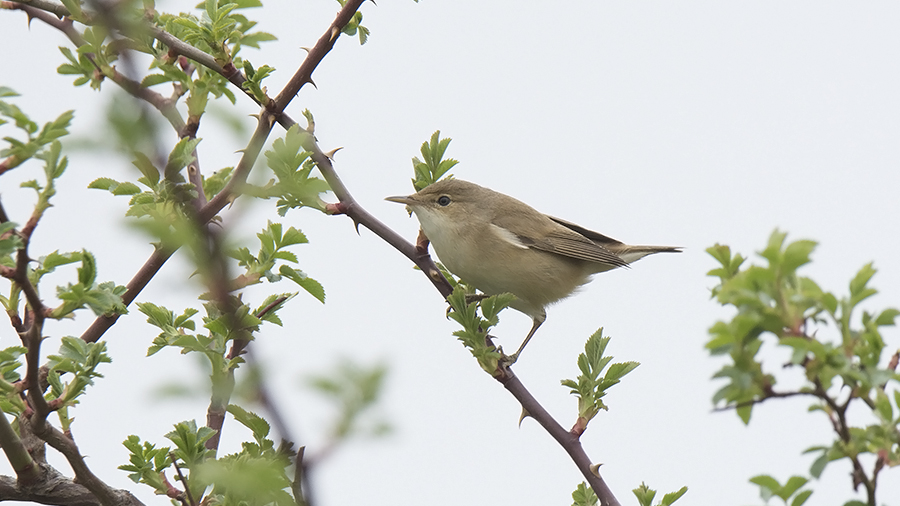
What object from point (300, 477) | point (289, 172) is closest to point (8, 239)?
point (289, 172)

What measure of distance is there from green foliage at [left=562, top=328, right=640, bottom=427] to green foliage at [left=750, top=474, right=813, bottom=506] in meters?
1.47

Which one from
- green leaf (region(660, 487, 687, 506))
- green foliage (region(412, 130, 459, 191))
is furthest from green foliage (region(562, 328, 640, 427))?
green foliage (region(412, 130, 459, 191))

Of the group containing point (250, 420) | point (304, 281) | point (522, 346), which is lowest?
point (250, 420)

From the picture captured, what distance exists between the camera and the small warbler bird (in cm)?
476

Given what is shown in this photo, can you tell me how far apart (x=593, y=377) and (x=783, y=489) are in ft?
5.27

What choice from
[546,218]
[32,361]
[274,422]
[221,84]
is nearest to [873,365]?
[274,422]

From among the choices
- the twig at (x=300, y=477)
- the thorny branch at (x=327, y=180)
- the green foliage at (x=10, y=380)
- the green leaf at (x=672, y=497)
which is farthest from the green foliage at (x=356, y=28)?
the twig at (x=300, y=477)

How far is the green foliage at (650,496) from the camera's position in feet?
8.87

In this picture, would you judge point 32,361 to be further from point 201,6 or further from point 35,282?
point 201,6

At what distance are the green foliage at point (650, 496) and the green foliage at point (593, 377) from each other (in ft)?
1.30

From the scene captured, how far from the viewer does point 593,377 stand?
3.13 metres

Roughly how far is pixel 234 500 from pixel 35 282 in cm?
75

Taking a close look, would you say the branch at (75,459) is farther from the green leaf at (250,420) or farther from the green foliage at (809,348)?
the green foliage at (809,348)

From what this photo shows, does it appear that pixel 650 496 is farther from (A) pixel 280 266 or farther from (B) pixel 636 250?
(B) pixel 636 250
